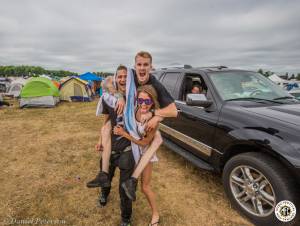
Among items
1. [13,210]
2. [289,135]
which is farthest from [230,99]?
[13,210]

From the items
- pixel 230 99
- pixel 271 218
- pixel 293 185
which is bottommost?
pixel 271 218

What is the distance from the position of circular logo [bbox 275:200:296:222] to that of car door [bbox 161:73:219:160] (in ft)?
3.60

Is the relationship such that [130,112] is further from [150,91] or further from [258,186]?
[258,186]

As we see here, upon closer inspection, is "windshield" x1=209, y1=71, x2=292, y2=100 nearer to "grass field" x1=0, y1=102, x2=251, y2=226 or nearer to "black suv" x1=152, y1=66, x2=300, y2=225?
"black suv" x1=152, y1=66, x2=300, y2=225

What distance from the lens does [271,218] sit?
7.56 ft

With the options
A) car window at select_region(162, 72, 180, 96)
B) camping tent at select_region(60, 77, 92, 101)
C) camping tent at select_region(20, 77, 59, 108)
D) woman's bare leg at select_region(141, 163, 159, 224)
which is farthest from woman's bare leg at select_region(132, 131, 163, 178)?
camping tent at select_region(60, 77, 92, 101)

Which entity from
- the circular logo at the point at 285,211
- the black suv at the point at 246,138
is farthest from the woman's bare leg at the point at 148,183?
the circular logo at the point at 285,211

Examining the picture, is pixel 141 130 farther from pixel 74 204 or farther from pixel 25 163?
pixel 25 163

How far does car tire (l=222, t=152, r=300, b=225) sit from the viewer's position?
A: 7.15ft

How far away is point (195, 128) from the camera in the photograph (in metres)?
3.41

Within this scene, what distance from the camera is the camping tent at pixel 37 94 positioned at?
12.0m

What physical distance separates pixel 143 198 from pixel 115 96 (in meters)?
1.75

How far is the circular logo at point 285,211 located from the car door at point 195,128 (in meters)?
1.10

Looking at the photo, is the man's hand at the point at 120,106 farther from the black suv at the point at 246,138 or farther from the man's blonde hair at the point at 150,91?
the black suv at the point at 246,138
